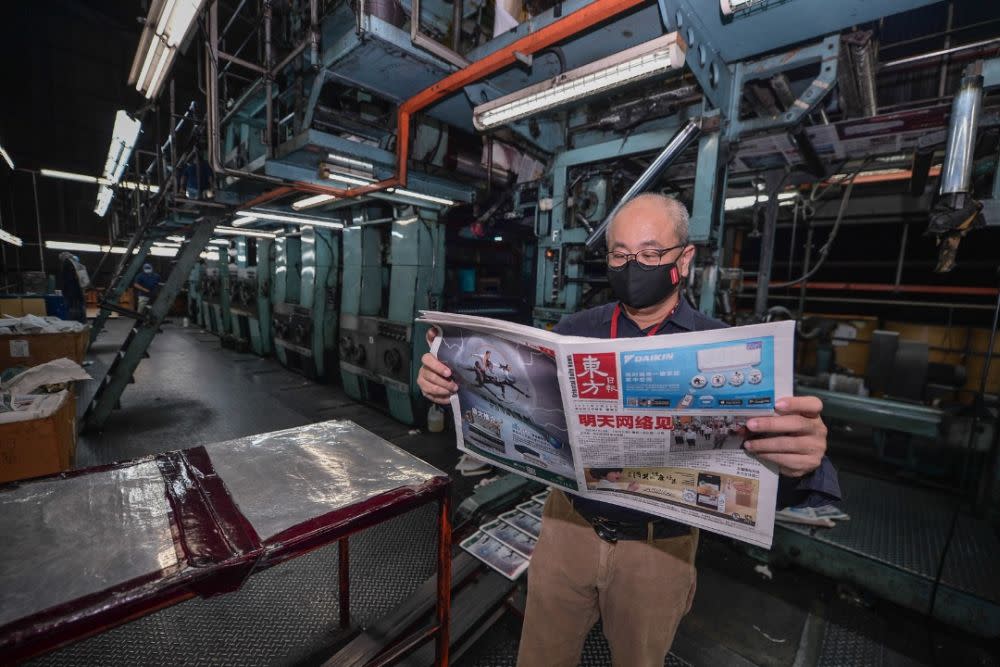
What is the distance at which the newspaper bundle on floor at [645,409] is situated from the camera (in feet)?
2.97

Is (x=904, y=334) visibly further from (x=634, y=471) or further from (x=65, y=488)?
(x=65, y=488)

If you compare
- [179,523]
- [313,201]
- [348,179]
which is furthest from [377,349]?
[179,523]

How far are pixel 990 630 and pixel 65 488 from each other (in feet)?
13.8

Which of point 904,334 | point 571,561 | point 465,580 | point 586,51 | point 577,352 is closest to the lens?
point 577,352

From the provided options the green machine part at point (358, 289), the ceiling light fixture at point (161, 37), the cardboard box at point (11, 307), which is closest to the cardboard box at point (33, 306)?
the cardboard box at point (11, 307)

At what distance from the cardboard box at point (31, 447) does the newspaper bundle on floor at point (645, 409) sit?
9.84 ft

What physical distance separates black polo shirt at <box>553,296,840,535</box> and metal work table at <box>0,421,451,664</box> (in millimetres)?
625

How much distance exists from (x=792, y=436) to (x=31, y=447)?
406cm

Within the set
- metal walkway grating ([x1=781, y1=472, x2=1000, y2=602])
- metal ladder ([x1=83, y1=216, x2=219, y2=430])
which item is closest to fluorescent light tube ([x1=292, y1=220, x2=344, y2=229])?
metal ladder ([x1=83, y1=216, x2=219, y2=430])

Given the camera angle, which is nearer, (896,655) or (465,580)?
(896,655)

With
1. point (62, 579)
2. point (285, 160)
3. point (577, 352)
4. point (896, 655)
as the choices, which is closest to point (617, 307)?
point (577, 352)

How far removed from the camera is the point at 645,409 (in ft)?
3.41

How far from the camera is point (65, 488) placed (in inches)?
48.2

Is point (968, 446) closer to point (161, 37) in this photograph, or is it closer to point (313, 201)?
point (161, 37)
